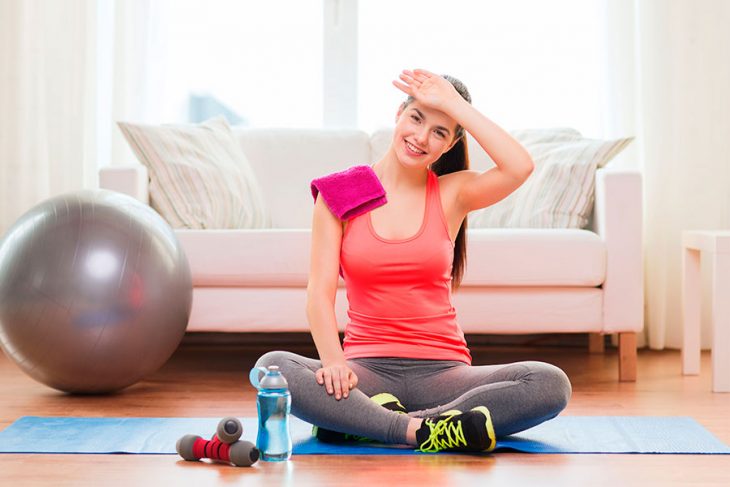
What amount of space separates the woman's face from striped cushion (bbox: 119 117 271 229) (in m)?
1.36

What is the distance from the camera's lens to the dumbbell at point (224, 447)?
1.91m

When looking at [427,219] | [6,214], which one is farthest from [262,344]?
[427,219]

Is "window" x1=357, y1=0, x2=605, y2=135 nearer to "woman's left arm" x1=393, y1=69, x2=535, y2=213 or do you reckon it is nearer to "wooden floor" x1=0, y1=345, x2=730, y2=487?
"wooden floor" x1=0, y1=345, x2=730, y2=487

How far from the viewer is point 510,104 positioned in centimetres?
410

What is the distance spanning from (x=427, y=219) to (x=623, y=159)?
2004 millimetres

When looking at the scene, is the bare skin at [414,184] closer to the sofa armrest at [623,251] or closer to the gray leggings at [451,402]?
the gray leggings at [451,402]

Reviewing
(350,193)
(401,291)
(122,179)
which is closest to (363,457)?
(401,291)

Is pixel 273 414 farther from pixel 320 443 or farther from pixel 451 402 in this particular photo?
pixel 451 402

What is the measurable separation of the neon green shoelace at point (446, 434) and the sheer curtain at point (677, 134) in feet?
6.91

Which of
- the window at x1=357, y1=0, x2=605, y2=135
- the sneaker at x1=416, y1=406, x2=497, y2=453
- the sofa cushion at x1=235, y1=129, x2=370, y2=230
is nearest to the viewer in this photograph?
the sneaker at x1=416, y1=406, x2=497, y2=453

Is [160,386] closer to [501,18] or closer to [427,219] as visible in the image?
[427,219]

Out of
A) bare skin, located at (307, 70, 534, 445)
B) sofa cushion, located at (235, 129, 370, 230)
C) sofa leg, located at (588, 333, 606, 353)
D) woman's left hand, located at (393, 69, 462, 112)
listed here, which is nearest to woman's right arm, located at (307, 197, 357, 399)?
bare skin, located at (307, 70, 534, 445)

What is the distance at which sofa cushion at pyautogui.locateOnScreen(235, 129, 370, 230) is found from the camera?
3.71 meters

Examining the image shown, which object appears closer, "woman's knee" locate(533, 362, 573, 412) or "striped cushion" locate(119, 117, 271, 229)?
"woman's knee" locate(533, 362, 573, 412)
